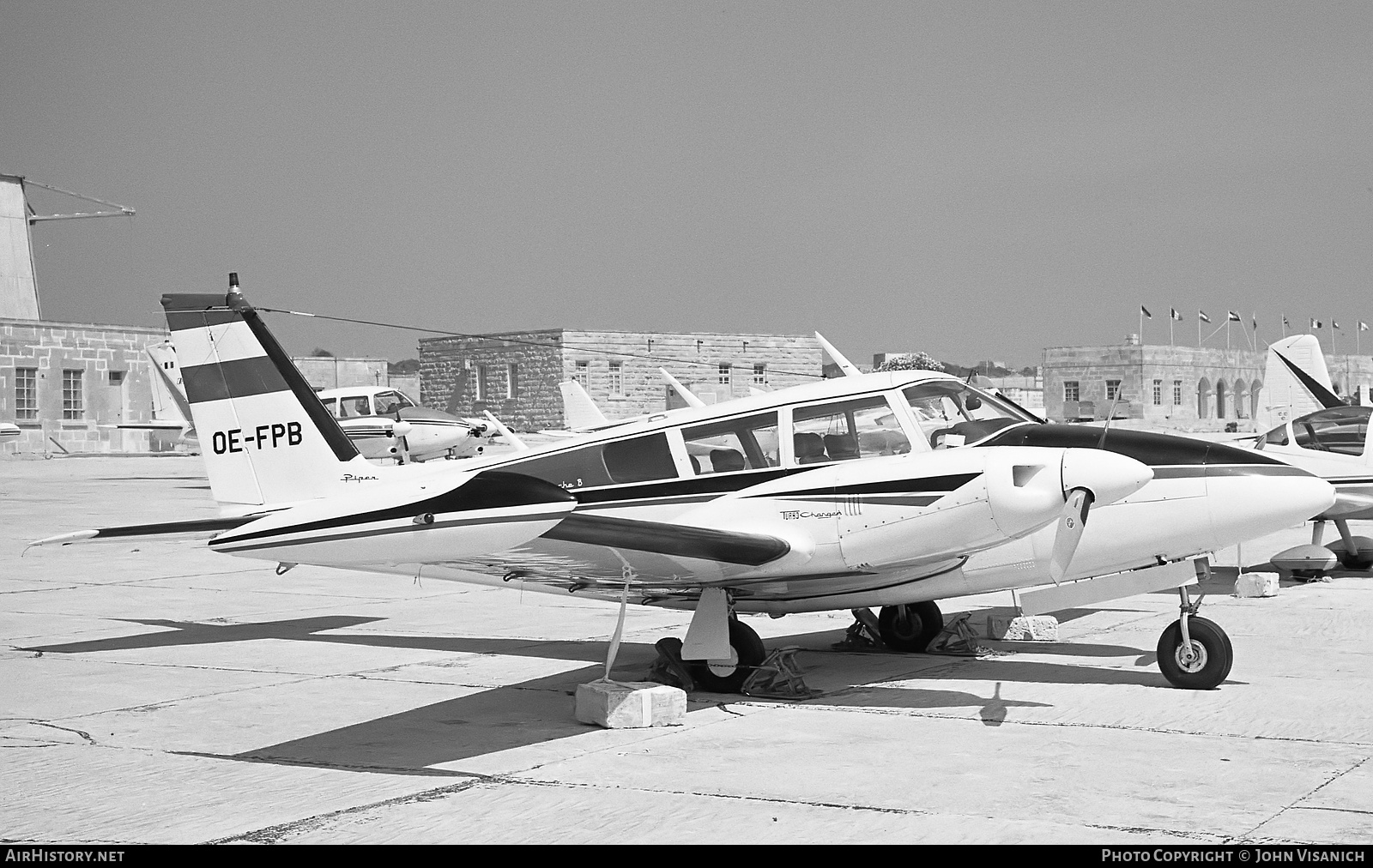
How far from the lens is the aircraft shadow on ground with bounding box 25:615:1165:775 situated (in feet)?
24.5

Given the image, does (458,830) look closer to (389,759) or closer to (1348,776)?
(389,759)

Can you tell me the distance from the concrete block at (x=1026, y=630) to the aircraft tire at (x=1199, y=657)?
2.20 metres

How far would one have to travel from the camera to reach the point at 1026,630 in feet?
37.8

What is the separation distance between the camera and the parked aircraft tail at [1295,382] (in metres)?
25.5

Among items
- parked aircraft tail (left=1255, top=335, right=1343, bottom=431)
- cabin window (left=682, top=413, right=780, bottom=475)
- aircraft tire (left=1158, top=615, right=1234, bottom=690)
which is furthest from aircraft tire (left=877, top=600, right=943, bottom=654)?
parked aircraft tail (left=1255, top=335, right=1343, bottom=431)

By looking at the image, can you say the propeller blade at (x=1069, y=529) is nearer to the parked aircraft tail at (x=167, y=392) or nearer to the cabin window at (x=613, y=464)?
the cabin window at (x=613, y=464)

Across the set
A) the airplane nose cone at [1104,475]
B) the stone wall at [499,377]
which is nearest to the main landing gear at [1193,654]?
the airplane nose cone at [1104,475]

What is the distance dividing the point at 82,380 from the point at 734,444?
46.9 metres

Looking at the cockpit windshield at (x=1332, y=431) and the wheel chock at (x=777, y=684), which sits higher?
the cockpit windshield at (x=1332, y=431)

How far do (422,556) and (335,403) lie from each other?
96.4ft

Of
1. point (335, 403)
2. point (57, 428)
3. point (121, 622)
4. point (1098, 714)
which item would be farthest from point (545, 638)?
point (57, 428)

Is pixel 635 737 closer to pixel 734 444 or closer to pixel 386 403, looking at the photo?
pixel 734 444

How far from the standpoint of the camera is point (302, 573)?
17.3 metres

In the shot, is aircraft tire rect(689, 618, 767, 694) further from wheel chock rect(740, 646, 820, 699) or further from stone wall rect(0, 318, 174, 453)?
stone wall rect(0, 318, 174, 453)
